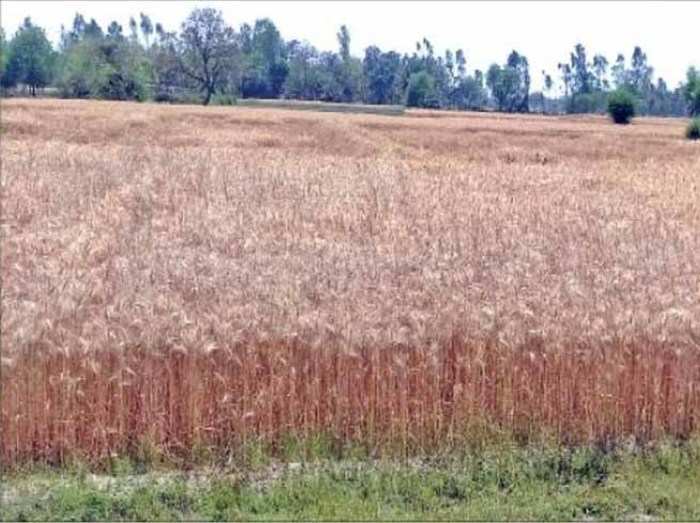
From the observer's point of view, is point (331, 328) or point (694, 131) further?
point (694, 131)

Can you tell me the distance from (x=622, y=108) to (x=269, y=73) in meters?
32.9

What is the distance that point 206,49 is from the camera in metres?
60.2

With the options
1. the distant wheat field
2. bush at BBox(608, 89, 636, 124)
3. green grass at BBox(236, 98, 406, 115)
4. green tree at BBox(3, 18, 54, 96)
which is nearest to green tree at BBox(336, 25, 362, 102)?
green grass at BBox(236, 98, 406, 115)

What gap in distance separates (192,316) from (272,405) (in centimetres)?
110

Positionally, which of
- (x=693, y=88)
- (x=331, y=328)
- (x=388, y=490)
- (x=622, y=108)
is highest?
(x=693, y=88)

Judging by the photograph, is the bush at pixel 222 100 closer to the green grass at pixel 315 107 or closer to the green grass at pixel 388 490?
the green grass at pixel 315 107

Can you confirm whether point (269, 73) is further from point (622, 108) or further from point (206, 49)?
point (622, 108)

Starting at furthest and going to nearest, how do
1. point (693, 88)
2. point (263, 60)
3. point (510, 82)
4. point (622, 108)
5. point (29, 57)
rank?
point (510, 82) < point (263, 60) < point (622, 108) < point (693, 88) < point (29, 57)

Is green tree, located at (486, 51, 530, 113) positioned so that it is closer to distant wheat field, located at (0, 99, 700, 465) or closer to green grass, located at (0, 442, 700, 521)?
distant wheat field, located at (0, 99, 700, 465)

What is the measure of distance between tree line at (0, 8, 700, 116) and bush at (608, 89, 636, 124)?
373 centimetres

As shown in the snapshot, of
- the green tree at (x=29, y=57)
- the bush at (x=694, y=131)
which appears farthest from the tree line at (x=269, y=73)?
the bush at (x=694, y=131)

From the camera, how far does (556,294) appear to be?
24.6 feet

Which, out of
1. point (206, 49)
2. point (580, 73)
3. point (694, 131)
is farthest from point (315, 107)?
point (580, 73)

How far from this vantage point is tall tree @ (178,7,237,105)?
58656 millimetres
